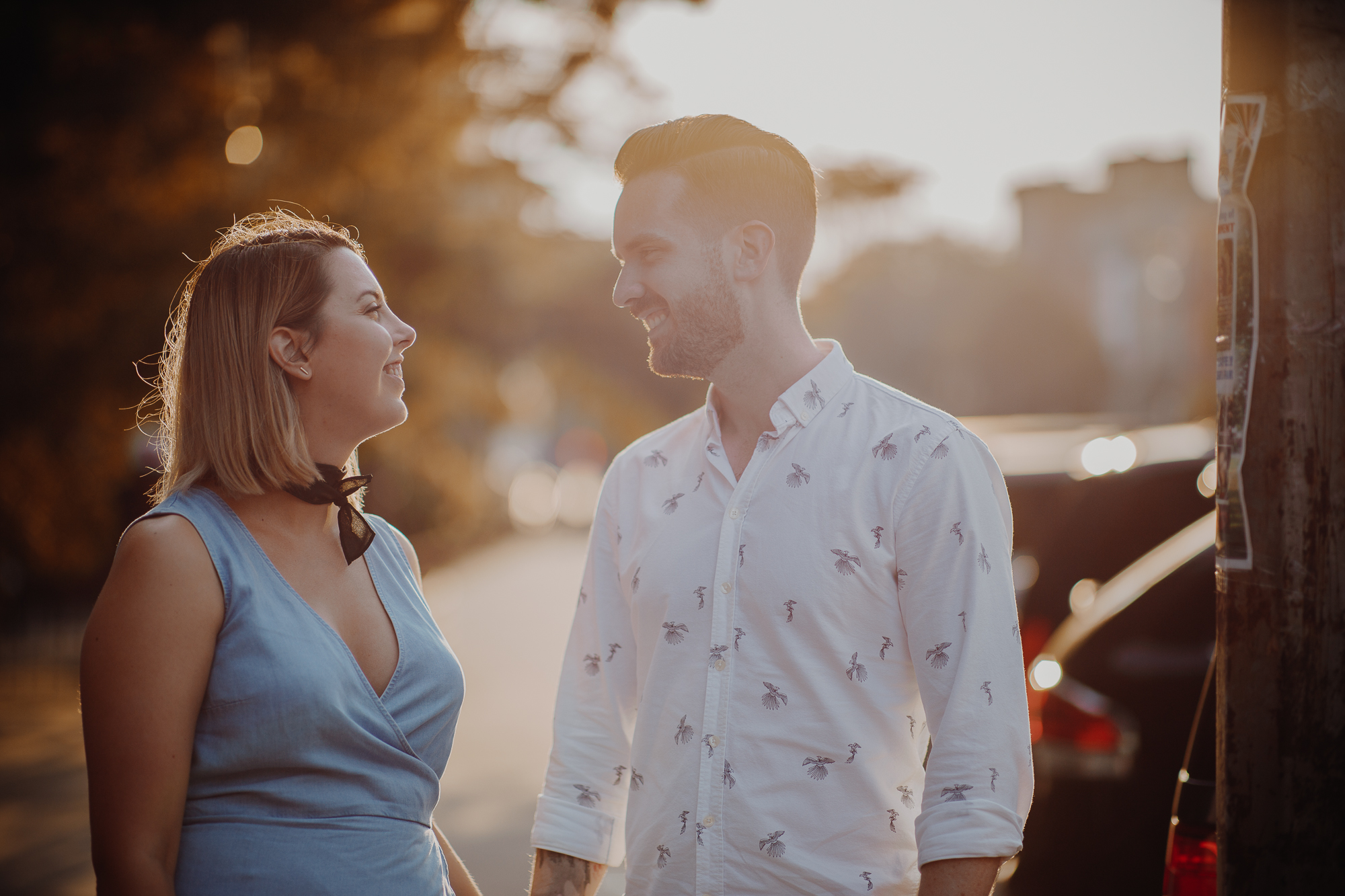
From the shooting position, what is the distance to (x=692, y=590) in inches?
90.7

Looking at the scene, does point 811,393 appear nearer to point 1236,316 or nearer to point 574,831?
point 1236,316

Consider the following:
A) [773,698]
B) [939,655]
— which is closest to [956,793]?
[939,655]

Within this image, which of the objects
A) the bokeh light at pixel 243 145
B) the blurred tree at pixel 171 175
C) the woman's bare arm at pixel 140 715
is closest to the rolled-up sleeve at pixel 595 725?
the woman's bare arm at pixel 140 715

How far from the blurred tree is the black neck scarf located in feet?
16.9

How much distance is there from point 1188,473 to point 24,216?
8610 mm

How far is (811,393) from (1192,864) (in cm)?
137

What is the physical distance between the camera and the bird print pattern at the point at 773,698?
2164mm

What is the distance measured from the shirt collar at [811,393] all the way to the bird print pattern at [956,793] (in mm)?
829

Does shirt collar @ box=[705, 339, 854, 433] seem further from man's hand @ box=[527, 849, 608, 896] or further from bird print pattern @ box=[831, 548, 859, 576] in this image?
man's hand @ box=[527, 849, 608, 896]

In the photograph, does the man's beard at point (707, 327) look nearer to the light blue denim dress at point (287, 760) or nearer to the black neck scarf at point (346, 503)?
the black neck scarf at point (346, 503)

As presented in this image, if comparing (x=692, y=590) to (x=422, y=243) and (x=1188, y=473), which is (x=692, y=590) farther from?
(x=422, y=243)

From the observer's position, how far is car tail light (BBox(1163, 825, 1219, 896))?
2.39 m

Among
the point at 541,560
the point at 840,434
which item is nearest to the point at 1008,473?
the point at 840,434

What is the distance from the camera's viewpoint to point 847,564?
85.6 inches
